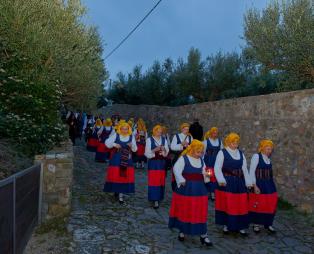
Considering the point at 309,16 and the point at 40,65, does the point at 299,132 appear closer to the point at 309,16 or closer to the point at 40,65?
the point at 309,16

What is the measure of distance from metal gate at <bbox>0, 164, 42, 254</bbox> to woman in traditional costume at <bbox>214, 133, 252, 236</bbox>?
118 inches

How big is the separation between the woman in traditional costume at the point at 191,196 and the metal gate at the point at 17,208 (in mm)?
2238

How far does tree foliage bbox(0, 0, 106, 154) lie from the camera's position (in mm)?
9547

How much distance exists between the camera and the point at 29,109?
34.8ft

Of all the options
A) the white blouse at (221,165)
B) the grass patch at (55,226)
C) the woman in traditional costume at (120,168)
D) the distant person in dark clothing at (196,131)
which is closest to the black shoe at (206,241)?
the white blouse at (221,165)

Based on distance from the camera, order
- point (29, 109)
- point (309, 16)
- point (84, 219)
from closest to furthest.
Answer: point (84, 219) → point (29, 109) → point (309, 16)

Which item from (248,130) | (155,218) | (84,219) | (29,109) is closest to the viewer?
(84,219)

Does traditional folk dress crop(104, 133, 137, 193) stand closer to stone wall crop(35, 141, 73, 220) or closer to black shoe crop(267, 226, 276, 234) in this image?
stone wall crop(35, 141, 73, 220)

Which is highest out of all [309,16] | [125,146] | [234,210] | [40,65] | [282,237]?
[309,16]

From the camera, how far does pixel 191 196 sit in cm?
672

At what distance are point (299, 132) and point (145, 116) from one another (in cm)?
1655

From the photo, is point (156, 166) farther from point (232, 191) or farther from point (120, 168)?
point (232, 191)

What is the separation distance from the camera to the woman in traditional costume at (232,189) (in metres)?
7.21

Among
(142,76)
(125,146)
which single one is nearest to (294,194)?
(125,146)
